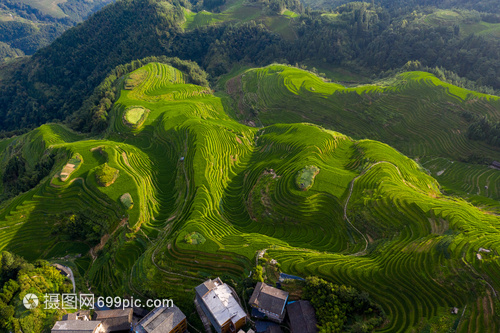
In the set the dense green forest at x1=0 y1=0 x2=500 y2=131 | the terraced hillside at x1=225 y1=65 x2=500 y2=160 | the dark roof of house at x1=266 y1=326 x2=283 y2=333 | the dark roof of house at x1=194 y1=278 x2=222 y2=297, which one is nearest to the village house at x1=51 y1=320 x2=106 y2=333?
the dark roof of house at x1=194 y1=278 x2=222 y2=297

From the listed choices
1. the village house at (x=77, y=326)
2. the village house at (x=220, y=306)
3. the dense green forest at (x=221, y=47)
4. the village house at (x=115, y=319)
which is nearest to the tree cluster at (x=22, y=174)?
the village house at (x=77, y=326)

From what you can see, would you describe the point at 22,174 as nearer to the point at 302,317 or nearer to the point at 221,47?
the point at 302,317

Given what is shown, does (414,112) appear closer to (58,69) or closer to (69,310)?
(69,310)

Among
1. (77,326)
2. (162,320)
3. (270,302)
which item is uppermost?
(270,302)

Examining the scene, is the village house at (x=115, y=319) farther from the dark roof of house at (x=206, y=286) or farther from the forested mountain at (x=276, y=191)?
the dark roof of house at (x=206, y=286)

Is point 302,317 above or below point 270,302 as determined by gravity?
below

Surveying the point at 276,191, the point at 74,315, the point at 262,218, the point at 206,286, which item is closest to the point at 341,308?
the point at 206,286

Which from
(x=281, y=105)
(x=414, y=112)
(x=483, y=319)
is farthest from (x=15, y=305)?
(x=414, y=112)

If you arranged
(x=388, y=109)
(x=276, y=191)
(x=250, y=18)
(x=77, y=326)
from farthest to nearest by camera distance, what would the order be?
(x=250, y=18) < (x=388, y=109) < (x=276, y=191) < (x=77, y=326)

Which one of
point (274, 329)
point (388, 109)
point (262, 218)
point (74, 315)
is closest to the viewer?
point (274, 329)
